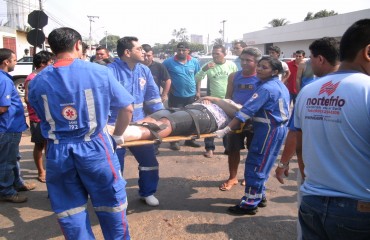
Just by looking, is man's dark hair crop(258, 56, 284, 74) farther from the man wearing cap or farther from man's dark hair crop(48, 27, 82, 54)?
the man wearing cap

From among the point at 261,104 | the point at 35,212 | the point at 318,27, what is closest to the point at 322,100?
the point at 261,104

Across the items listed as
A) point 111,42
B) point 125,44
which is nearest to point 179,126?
point 125,44

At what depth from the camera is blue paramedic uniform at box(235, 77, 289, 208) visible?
3.22 m

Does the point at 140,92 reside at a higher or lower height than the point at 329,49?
lower

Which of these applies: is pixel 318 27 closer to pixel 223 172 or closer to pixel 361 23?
pixel 223 172

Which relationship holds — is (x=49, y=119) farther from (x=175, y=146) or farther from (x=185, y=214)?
(x=175, y=146)

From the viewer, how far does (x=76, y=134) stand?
219 centimetres

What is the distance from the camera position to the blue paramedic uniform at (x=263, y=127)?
3223 millimetres

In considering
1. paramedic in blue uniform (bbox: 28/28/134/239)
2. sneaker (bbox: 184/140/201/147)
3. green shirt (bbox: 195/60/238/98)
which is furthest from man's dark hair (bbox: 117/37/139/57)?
sneaker (bbox: 184/140/201/147)

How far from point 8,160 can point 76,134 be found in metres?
2.10

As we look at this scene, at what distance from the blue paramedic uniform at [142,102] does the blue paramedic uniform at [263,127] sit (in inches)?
43.3

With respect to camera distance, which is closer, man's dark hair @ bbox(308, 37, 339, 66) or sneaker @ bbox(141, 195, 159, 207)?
man's dark hair @ bbox(308, 37, 339, 66)

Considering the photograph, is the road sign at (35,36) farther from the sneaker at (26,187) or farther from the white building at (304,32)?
the white building at (304,32)

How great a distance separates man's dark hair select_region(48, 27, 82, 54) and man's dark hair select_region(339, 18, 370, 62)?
5.72ft
